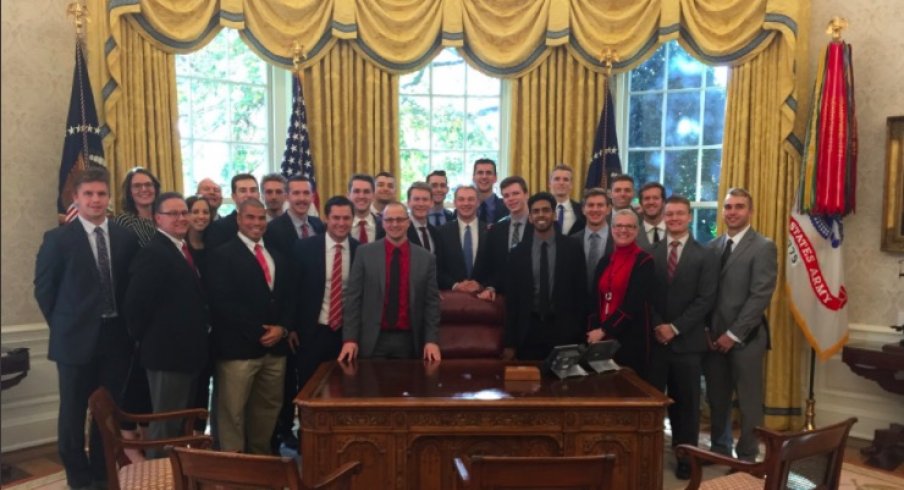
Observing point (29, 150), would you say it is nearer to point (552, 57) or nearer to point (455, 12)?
point (455, 12)

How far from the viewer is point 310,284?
13.3ft

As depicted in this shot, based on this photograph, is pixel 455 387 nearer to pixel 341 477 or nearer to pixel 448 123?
pixel 341 477

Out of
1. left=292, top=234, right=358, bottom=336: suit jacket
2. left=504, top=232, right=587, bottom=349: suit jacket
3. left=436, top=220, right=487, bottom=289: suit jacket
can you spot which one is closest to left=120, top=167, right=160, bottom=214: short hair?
left=292, top=234, right=358, bottom=336: suit jacket

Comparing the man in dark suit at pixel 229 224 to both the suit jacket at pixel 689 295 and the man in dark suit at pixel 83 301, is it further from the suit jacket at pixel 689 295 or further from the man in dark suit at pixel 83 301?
the suit jacket at pixel 689 295

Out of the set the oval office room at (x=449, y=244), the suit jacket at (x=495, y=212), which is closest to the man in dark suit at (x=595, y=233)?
the oval office room at (x=449, y=244)

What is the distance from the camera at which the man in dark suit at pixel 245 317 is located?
3662 millimetres

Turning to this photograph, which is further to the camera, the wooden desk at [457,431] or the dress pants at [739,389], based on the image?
the dress pants at [739,389]

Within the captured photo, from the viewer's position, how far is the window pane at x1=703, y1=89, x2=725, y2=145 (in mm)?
5895

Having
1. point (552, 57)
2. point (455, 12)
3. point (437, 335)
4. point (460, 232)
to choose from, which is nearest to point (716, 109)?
point (552, 57)

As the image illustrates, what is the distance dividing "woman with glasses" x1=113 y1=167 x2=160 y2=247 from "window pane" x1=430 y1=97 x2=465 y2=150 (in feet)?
9.87

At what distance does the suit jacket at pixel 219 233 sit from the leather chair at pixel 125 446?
4.31ft

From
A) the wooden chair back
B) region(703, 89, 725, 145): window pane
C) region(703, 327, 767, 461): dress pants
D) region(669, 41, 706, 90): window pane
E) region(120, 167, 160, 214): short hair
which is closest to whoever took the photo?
the wooden chair back

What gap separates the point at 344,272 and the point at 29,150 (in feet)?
8.06

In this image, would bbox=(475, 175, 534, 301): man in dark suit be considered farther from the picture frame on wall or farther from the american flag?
the picture frame on wall
